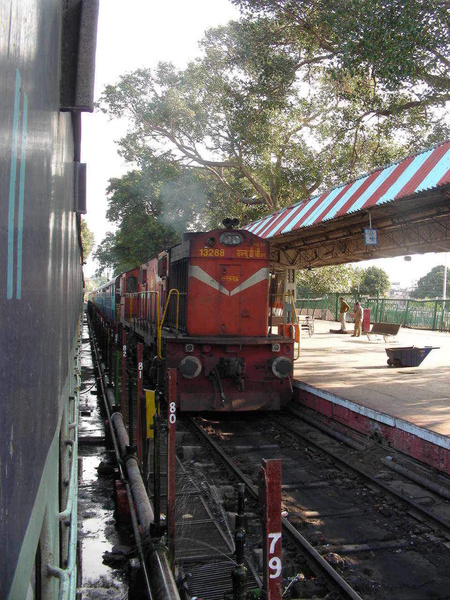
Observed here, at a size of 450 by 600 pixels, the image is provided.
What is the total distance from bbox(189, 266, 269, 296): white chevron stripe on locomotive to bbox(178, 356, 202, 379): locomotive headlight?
1.54 metres

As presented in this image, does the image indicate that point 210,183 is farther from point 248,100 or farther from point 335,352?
point 335,352

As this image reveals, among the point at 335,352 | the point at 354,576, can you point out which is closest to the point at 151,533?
the point at 354,576

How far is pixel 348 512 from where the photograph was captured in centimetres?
621

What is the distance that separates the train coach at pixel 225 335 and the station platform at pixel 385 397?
112 cm

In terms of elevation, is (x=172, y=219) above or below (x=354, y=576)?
above

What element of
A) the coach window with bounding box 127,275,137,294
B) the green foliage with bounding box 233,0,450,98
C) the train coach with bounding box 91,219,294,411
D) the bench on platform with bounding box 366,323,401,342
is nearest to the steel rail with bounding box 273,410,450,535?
the train coach with bounding box 91,219,294,411

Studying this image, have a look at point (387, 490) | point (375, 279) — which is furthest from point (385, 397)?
point (375, 279)

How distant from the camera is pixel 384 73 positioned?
13125mm

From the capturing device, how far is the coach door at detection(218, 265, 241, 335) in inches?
421

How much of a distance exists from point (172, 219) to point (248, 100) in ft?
47.4

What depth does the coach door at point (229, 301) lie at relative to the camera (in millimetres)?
10695

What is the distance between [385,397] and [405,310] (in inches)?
851

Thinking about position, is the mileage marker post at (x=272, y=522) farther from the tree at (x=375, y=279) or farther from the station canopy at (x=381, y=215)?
the tree at (x=375, y=279)

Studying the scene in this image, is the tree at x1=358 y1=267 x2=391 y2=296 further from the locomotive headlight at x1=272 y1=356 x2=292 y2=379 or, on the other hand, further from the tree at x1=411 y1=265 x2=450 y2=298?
the locomotive headlight at x1=272 y1=356 x2=292 y2=379
